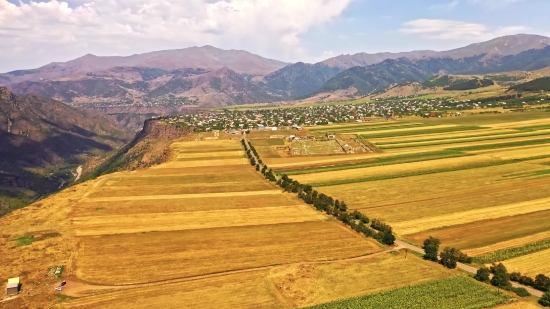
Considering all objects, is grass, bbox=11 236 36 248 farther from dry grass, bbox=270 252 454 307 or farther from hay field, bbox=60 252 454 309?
dry grass, bbox=270 252 454 307

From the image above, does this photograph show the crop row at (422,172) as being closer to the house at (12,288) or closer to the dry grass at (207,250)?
the dry grass at (207,250)

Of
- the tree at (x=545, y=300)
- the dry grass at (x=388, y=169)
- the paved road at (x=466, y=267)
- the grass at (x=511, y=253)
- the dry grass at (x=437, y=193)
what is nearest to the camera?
the tree at (x=545, y=300)

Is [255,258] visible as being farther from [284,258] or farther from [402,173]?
[402,173]

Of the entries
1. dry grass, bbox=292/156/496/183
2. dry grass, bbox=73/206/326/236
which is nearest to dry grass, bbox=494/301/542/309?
dry grass, bbox=73/206/326/236

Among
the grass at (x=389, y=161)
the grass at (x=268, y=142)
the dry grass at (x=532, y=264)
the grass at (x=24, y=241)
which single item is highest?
the grass at (x=268, y=142)

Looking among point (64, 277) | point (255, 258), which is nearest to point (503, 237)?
point (255, 258)

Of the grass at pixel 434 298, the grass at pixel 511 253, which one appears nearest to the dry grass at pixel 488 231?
the grass at pixel 511 253
